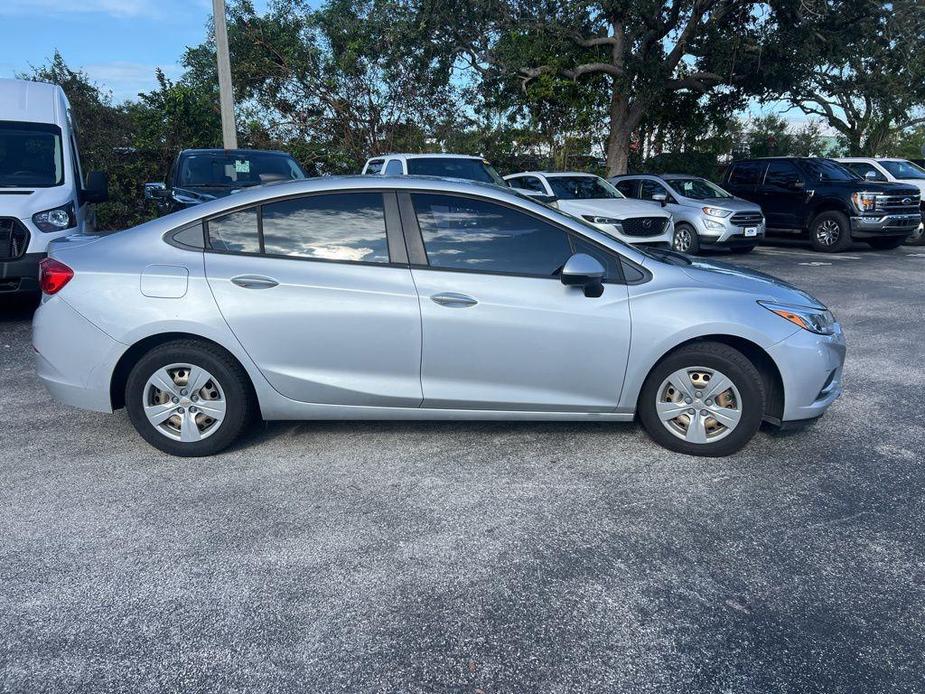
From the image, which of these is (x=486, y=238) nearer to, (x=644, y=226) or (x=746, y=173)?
(x=644, y=226)

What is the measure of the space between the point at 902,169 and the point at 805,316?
51.9 feet

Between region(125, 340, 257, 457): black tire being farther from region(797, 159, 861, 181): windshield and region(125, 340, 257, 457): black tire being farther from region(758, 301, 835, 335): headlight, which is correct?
region(797, 159, 861, 181): windshield

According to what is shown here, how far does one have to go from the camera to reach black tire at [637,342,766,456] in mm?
4281

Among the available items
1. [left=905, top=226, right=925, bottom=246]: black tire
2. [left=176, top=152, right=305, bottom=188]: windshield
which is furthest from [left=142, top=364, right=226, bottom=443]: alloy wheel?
[left=905, top=226, right=925, bottom=246]: black tire

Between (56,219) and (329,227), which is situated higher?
(329,227)

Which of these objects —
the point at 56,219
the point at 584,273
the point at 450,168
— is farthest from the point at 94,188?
the point at 584,273

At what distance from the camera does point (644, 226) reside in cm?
1198

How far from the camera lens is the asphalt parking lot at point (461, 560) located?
2615 mm

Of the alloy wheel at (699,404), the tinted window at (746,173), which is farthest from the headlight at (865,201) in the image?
the alloy wheel at (699,404)

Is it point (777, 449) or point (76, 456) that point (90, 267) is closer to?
point (76, 456)

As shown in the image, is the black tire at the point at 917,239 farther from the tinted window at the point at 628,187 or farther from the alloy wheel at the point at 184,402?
the alloy wheel at the point at 184,402

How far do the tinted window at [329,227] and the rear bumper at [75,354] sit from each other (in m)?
1.12

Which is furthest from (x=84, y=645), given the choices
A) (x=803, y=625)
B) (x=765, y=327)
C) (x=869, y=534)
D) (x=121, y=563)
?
(x=765, y=327)

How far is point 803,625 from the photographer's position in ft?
9.36
